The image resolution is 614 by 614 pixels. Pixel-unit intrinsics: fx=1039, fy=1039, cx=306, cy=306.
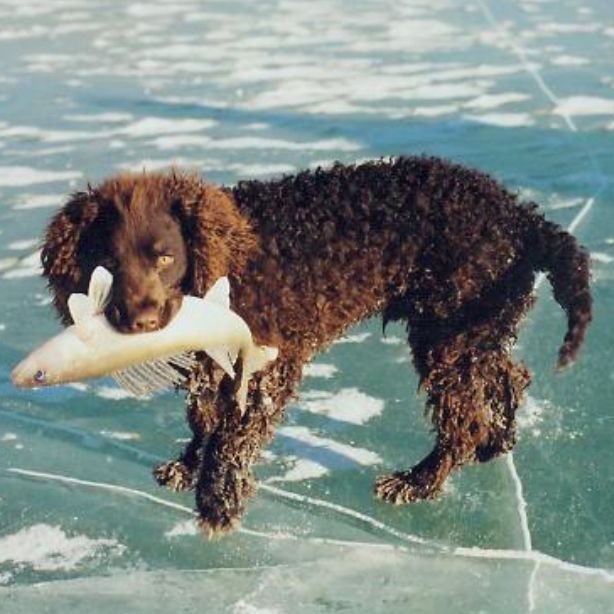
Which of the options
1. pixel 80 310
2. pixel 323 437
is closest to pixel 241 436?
pixel 323 437

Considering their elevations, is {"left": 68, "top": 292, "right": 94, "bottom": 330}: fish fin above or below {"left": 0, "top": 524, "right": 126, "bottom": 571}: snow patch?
above

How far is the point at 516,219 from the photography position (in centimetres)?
337

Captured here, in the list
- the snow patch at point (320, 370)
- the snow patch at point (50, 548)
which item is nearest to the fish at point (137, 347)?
the snow patch at point (50, 548)

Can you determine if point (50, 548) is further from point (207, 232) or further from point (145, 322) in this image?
point (207, 232)

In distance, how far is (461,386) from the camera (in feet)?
11.4

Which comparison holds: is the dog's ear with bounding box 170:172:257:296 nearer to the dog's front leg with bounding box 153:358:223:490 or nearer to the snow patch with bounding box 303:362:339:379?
the dog's front leg with bounding box 153:358:223:490

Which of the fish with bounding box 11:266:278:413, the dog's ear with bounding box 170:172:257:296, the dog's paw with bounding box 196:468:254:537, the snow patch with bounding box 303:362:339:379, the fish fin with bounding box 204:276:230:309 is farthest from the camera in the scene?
the snow patch with bounding box 303:362:339:379

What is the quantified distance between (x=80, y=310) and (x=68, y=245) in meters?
0.46

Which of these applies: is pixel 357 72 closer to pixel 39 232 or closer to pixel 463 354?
pixel 39 232

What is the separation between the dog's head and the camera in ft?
9.96

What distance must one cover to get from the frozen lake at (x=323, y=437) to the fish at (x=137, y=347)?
1.80ft

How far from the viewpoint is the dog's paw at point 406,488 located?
3.41 metres

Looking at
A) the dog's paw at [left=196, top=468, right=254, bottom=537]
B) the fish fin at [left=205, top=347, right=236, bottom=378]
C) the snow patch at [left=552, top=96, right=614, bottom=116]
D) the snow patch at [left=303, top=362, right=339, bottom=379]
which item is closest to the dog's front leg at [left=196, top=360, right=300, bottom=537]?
the dog's paw at [left=196, top=468, right=254, bottom=537]

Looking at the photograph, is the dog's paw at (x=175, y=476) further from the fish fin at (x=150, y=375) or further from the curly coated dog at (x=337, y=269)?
the fish fin at (x=150, y=375)
